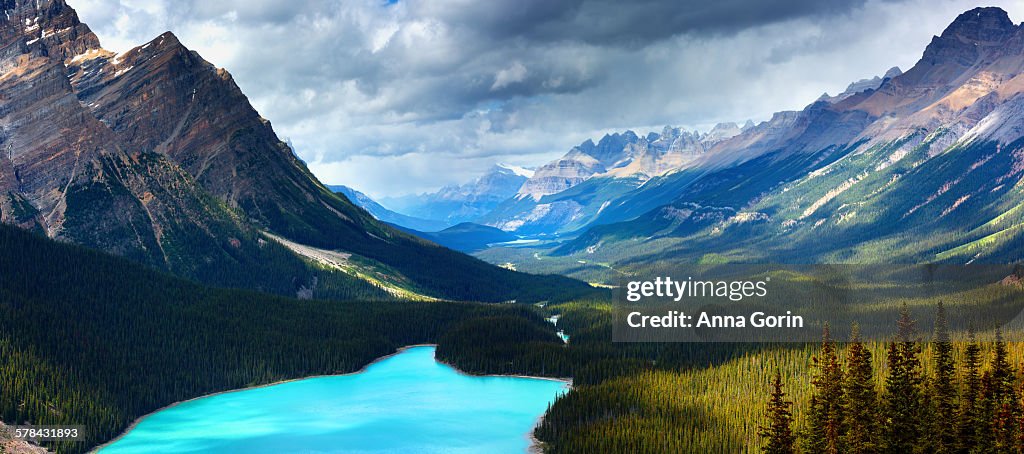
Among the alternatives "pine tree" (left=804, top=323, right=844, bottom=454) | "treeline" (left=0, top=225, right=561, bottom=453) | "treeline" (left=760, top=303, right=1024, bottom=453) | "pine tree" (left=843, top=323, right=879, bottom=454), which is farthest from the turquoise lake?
"pine tree" (left=843, top=323, right=879, bottom=454)

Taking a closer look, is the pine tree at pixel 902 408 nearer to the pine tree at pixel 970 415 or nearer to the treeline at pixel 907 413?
the treeline at pixel 907 413

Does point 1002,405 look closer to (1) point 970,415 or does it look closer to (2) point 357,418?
(1) point 970,415

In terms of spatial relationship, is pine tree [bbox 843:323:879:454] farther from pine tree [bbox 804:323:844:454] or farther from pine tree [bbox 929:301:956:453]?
pine tree [bbox 929:301:956:453]

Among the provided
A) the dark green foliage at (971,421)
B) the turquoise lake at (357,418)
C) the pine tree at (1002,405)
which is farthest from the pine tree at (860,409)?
the turquoise lake at (357,418)

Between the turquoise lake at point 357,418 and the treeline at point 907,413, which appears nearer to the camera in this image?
the treeline at point 907,413

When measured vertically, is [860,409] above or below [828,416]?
above

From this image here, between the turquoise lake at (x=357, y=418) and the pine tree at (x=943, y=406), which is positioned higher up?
the pine tree at (x=943, y=406)

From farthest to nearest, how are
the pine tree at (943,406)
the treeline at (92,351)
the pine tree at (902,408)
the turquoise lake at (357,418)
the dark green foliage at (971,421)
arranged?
1. the turquoise lake at (357,418)
2. the treeline at (92,351)
3. the pine tree at (902,408)
4. the pine tree at (943,406)
5. the dark green foliage at (971,421)

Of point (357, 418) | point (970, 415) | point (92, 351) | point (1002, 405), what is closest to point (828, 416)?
point (970, 415)
